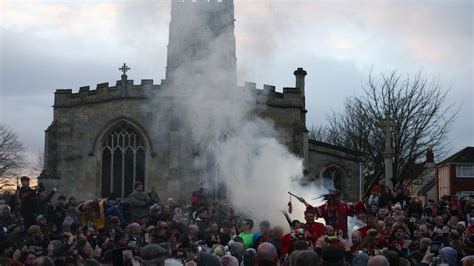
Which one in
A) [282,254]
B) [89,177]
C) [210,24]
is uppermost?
[210,24]

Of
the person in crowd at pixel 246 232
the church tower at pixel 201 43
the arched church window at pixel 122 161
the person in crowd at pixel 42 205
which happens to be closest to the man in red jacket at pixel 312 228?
the person in crowd at pixel 246 232

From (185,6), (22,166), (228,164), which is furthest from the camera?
(22,166)

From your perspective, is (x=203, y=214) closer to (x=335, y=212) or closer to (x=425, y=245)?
(x=335, y=212)

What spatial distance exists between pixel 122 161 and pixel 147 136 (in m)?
1.63

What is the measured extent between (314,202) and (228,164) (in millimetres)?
7970

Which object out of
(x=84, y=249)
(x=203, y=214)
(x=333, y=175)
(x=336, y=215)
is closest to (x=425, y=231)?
(x=336, y=215)

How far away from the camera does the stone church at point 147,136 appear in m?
35.2

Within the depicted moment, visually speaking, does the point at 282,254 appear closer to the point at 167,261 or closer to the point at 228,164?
the point at 167,261

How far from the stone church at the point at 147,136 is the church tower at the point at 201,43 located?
66 mm

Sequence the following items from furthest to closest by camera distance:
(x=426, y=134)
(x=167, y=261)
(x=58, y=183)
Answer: (x=426, y=134)
(x=58, y=183)
(x=167, y=261)

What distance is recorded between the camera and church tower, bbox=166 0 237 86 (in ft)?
111

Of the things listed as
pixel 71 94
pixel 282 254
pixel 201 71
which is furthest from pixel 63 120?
pixel 282 254

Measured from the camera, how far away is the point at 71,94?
3703 centimetres

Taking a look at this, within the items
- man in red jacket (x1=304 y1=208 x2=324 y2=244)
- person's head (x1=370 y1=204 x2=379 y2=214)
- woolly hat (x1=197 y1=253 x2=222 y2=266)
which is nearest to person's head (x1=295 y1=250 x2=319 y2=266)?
woolly hat (x1=197 y1=253 x2=222 y2=266)
